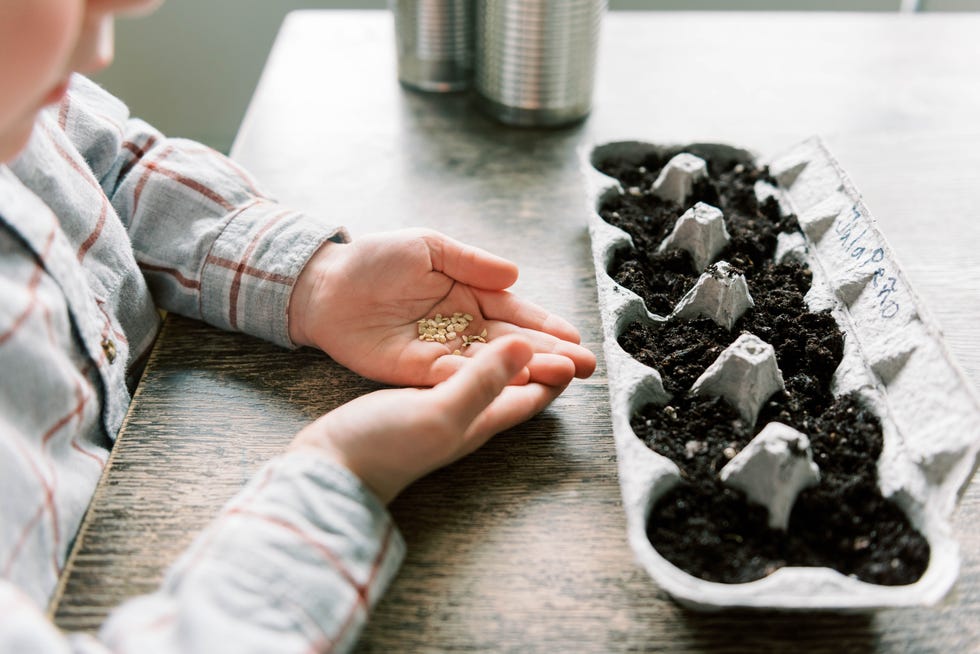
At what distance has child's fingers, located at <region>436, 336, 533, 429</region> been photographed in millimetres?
590

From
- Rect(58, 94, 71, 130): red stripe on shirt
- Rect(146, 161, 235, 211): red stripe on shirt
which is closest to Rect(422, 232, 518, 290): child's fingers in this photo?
Rect(146, 161, 235, 211): red stripe on shirt

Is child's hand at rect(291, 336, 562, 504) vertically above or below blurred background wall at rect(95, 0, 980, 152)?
above

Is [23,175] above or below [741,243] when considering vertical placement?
above

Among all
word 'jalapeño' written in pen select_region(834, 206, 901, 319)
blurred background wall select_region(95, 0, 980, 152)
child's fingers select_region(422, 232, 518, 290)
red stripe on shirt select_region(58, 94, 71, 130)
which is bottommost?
blurred background wall select_region(95, 0, 980, 152)

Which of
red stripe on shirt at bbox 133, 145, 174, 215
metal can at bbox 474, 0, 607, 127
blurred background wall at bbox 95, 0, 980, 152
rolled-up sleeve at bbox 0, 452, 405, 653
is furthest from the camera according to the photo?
blurred background wall at bbox 95, 0, 980, 152

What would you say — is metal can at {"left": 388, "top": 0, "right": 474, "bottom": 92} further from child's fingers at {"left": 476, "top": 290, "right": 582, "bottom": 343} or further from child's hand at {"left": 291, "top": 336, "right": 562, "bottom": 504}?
child's hand at {"left": 291, "top": 336, "right": 562, "bottom": 504}

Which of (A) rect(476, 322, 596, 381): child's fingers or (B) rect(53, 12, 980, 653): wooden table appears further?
(A) rect(476, 322, 596, 381): child's fingers

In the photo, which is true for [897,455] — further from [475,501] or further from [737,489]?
[475,501]

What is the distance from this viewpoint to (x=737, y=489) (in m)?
0.58

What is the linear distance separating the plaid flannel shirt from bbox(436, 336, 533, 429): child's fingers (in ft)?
0.30

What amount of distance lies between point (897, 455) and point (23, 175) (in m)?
0.71

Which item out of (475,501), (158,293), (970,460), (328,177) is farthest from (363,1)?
(970,460)

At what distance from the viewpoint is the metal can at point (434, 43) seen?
117 centimetres

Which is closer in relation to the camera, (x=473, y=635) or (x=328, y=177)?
(x=473, y=635)
